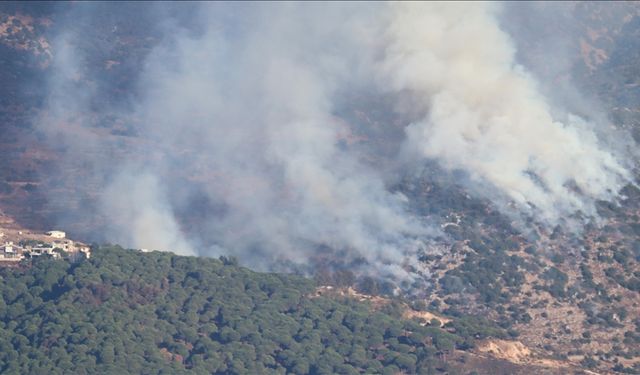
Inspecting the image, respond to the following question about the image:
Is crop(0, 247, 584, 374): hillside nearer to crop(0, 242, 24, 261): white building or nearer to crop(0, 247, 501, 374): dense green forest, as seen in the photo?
crop(0, 247, 501, 374): dense green forest

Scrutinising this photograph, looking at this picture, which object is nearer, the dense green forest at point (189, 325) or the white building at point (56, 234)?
the dense green forest at point (189, 325)

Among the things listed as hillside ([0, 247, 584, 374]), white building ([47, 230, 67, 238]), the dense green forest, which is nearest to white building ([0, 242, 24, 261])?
hillside ([0, 247, 584, 374])

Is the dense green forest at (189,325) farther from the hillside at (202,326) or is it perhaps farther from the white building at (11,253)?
the white building at (11,253)

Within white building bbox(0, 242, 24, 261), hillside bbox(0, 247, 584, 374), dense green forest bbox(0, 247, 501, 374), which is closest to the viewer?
dense green forest bbox(0, 247, 501, 374)

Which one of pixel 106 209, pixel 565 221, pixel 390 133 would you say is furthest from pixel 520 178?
pixel 106 209

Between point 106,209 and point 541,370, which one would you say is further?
point 106,209

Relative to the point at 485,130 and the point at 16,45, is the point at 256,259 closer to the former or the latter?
the point at 485,130

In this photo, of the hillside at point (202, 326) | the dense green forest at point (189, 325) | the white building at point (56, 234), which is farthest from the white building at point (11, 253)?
the white building at point (56, 234)

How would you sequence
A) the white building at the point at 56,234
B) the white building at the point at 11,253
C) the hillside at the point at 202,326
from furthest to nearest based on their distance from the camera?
1. the white building at the point at 56,234
2. the white building at the point at 11,253
3. the hillside at the point at 202,326

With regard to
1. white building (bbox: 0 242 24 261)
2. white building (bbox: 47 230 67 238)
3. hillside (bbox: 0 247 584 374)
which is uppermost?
white building (bbox: 47 230 67 238)
